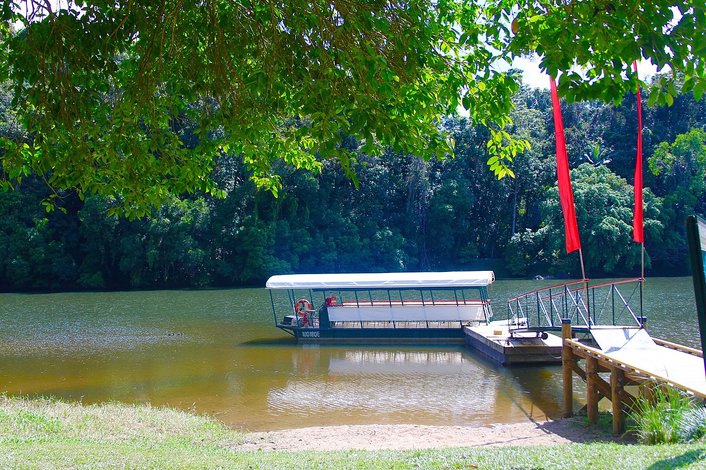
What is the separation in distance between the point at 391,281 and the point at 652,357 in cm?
1365

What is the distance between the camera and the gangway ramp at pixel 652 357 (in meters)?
10.8

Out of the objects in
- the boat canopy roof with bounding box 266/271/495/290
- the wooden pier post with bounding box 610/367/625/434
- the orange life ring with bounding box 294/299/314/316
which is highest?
the boat canopy roof with bounding box 266/271/495/290

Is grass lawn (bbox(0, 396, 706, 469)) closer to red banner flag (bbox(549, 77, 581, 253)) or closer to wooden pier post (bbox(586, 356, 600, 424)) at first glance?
wooden pier post (bbox(586, 356, 600, 424))

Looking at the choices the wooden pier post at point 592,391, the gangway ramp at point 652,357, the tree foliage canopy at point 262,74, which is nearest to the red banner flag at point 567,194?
the gangway ramp at point 652,357

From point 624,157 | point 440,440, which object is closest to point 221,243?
point 624,157

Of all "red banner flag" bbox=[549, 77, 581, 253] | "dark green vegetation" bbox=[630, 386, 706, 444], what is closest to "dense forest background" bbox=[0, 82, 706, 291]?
"red banner flag" bbox=[549, 77, 581, 253]

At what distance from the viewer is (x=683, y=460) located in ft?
22.5

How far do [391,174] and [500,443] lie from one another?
176ft

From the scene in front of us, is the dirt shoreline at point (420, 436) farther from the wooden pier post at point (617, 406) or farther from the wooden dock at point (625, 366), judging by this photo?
the wooden dock at point (625, 366)

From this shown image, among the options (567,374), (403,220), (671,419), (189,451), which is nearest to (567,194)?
(567,374)

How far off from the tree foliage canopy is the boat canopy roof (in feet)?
53.8

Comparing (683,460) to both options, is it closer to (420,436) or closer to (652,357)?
(652,357)

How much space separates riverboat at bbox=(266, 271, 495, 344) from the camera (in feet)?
83.6

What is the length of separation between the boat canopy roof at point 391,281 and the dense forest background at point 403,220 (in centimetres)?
2606
